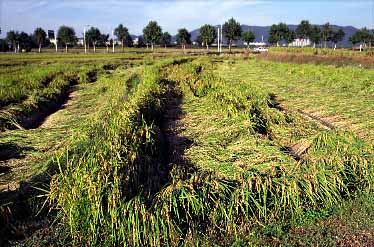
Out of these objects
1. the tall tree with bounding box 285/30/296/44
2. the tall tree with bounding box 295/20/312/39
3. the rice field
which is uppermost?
the tall tree with bounding box 295/20/312/39

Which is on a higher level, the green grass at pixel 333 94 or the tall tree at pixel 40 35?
the tall tree at pixel 40 35

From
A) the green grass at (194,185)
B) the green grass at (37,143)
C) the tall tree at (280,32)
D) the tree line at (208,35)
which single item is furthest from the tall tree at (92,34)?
the green grass at (194,185)

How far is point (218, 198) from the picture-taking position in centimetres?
421

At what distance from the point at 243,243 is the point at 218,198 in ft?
1.93

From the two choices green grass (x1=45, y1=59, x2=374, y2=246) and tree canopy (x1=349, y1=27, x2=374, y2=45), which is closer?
green grass (x1=45, y1=59, x2=374, y2=246)

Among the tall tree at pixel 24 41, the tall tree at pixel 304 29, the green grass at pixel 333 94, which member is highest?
the tall tree at pixel 304 29

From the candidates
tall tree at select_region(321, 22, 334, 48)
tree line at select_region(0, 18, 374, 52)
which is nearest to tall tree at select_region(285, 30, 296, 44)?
tree line at select_region(0, 18, 374, 52)

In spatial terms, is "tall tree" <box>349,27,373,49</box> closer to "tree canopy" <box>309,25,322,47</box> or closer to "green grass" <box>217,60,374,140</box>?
"tree canopy" <box>309,25,322,47</box>

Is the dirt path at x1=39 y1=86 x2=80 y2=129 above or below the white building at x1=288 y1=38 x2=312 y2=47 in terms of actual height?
below

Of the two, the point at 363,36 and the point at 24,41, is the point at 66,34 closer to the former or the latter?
the point at 24,41

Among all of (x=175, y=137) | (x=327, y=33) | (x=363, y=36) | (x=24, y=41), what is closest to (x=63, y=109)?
(x=175, y=137)

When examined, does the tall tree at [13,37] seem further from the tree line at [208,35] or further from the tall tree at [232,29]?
the tall tree at [232,29]

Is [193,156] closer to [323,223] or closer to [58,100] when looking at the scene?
[323,223]

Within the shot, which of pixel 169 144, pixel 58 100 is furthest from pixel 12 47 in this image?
pixel 169 144
